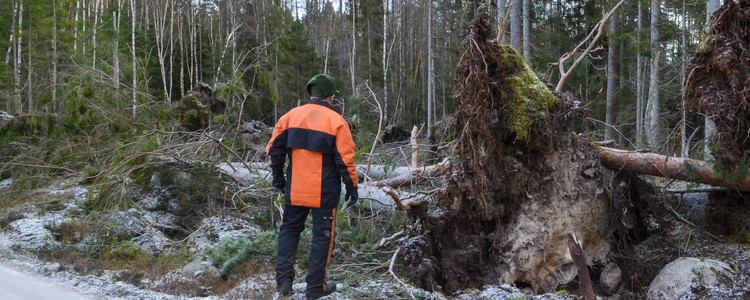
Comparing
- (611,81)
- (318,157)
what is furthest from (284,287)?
(611,81)

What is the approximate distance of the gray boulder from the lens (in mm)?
4352

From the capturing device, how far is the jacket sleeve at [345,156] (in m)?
4.02

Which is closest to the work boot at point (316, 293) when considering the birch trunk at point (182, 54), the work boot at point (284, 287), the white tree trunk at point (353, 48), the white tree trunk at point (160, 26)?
the work boot at point (284, 287)

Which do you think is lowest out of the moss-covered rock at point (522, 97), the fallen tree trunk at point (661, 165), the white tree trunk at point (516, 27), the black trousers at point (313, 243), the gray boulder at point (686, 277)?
the gray boulder at point (686, 277)

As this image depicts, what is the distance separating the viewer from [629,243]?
5.34 meters

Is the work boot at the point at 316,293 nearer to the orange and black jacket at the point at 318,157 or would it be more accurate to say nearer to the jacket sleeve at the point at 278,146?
the orange and black jacket at the point at 318,157

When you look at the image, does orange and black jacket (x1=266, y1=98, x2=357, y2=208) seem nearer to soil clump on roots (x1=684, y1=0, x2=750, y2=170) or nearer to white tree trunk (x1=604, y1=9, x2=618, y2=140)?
soil clump on roots (x1=684, y1=0, x2=750, y2=170)

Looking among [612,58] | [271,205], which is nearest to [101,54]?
[271,205]

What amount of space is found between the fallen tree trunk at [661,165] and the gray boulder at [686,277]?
3.22 ft

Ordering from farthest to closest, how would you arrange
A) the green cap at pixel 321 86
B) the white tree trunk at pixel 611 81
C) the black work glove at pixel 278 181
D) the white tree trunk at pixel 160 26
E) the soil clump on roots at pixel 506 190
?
the white tree trunk at pixel 160 26
the white tree trunk at pixel 611 81
the soil clump on roots at pixel 506 190
the black work glove at pixel 278 181
the green cap at pixel 321 86

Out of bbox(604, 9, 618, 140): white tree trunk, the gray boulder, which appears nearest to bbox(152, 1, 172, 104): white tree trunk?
bbox(604, 9, 618, 140): white tree trunk

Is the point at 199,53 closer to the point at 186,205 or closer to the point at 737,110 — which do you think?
the point at 186,205

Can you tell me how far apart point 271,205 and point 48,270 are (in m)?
2.57

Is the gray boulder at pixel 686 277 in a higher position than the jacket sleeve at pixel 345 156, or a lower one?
lower
